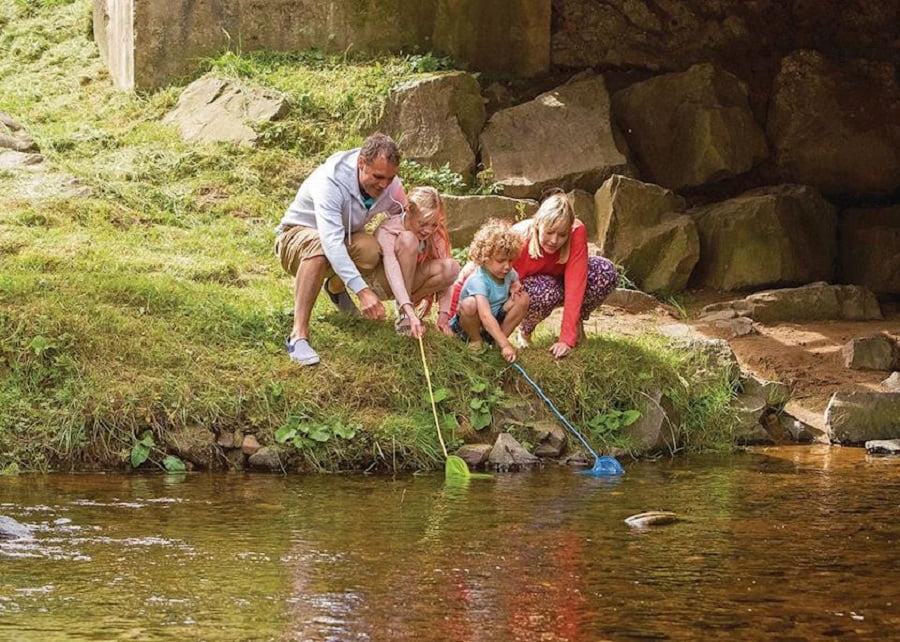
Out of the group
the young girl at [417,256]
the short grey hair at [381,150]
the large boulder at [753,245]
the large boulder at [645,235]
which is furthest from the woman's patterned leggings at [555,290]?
the large boulder at [753,245]

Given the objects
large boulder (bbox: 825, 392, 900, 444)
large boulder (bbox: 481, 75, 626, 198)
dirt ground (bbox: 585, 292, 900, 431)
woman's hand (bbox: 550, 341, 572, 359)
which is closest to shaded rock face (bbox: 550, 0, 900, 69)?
large boulder (bbox: 481, 75, 626, 198)

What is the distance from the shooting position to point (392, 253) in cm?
742

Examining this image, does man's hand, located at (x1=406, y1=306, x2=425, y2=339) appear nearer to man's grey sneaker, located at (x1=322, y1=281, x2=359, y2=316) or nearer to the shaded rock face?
man's grey sneaker, located at (x1=322, y1=281, x2=359, y2=316)

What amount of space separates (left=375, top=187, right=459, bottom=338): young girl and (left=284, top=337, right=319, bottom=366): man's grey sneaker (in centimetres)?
46

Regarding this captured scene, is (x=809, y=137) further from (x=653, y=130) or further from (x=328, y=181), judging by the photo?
(x=328, y=181)

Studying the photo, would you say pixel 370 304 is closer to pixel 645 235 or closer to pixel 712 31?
pixel 645 235

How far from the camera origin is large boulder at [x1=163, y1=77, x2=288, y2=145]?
11383mm

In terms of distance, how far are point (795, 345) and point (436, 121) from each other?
3436 millimetres

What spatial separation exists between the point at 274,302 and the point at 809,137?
19.6 feet

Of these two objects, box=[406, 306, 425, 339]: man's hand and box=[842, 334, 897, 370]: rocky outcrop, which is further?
box=[842, 334, 897, 370]: rocky outcrop

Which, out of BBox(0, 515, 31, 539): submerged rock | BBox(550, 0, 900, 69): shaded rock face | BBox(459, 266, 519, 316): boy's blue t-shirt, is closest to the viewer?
BBox(0, 515, 31, 539): submerged rock

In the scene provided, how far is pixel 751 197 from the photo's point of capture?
11.4m

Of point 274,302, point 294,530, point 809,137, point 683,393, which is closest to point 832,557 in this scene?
point 294,530

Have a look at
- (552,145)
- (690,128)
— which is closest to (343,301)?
(552,145)
